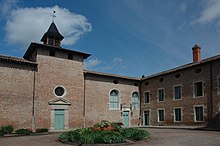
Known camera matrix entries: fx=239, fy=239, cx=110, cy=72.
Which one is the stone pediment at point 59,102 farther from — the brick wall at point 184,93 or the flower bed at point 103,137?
the brick wall at point 184,93

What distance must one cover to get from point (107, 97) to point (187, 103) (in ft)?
29.0

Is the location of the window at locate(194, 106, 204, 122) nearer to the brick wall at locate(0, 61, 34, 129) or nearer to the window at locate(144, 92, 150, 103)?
the window at locate(144, 92, 150, 103)

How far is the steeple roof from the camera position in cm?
2610

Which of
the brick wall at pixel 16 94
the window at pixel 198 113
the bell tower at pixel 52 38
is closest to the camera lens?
the brick wall at pixel 16 94

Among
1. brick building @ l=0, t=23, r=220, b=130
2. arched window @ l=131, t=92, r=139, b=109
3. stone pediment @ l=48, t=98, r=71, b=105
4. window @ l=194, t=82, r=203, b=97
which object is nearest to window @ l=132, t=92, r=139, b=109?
arched window @ l=131, t=92, r=139, b=109

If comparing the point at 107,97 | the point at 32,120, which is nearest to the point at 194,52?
the point at 107,97

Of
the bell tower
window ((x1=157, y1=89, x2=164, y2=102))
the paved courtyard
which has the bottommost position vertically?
the paved courtyard

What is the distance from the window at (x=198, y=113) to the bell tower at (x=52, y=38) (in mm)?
16064

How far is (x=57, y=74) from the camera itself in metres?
24.1

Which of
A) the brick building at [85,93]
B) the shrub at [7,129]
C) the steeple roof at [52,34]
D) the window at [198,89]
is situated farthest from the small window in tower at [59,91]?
the window at [198,89]

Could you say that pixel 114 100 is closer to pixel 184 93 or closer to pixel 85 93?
pixel 85 93

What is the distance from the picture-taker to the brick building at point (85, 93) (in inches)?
854

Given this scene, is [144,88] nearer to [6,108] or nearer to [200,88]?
[200,88]

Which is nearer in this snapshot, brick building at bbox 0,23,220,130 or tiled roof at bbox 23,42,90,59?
brick building at bbox 0,23,220,130
